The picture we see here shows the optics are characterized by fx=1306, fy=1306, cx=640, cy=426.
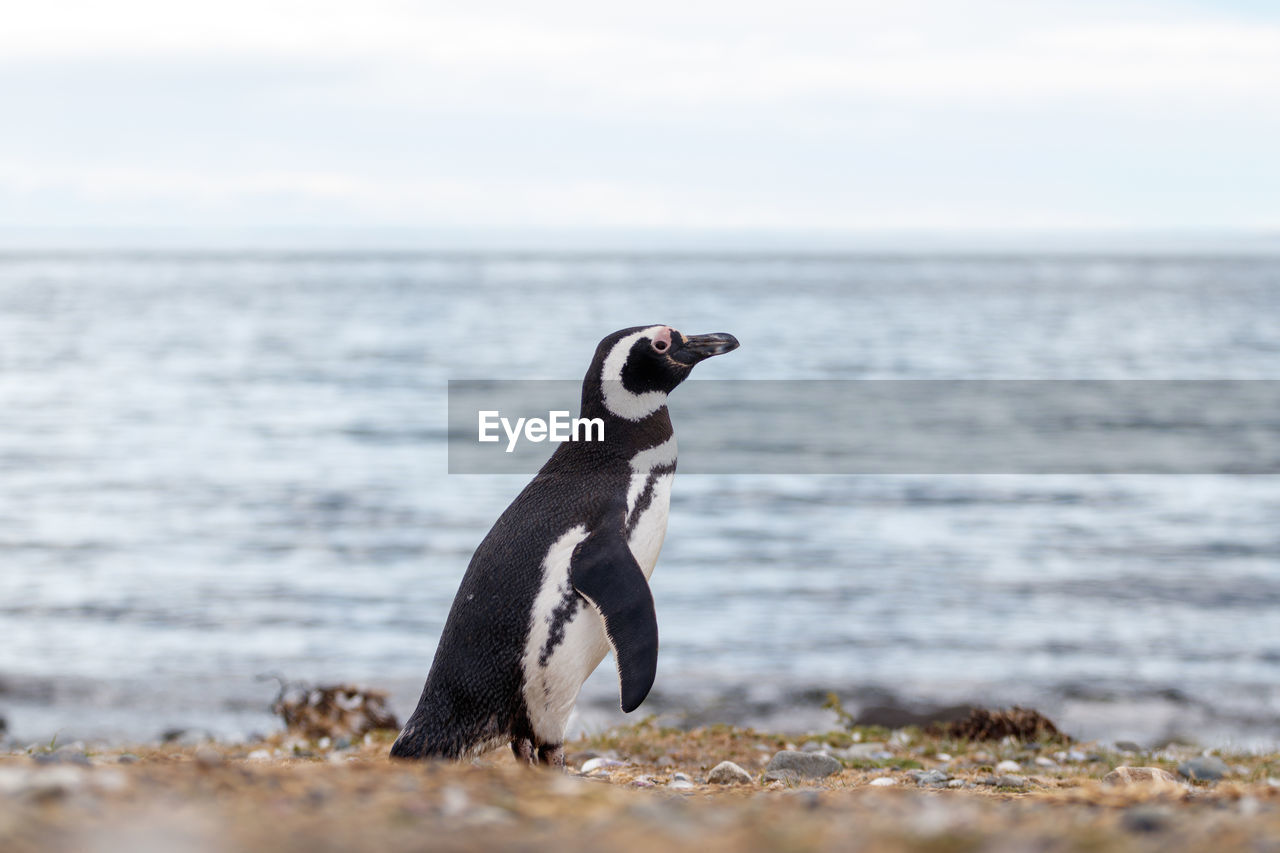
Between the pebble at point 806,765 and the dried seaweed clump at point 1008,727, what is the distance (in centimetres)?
173

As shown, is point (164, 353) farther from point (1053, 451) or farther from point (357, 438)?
point (1053, 451)

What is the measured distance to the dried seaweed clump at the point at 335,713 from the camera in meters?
7.81

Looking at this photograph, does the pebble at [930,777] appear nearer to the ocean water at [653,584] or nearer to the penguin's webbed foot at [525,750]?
the penguin's webbed foot at [525,750]

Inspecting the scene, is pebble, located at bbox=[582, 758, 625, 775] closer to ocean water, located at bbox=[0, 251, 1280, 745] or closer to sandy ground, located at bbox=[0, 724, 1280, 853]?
ocean water, located at bbox=[0, 251, 1280, 745]

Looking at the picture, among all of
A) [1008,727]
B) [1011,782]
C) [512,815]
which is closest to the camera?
[512,815]

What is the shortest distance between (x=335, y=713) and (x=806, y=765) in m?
3.22

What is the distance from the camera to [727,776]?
5.35 metres

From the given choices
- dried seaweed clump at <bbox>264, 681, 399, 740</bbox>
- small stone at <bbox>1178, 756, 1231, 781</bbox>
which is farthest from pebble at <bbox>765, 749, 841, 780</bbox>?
dried seaweed clump at <bbox>264, 681, 399, 740</bbox>

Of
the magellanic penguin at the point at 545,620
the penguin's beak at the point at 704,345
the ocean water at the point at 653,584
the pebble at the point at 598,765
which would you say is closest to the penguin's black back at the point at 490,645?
the magellanic penguin at the point at 545,620

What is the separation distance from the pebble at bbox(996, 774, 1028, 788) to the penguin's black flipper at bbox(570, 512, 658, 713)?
1.62m

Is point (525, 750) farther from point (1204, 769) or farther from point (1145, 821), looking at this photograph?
point (1204, 769)

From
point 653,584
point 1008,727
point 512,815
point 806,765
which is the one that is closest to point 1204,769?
point 1008,727

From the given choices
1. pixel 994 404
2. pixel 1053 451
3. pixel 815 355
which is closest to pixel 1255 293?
pixel 815 355

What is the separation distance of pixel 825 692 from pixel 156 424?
1852 cm
